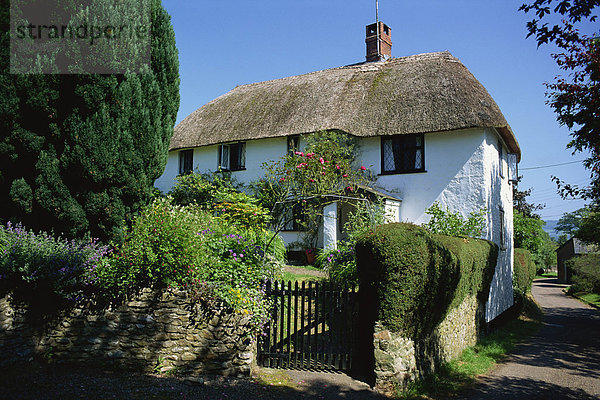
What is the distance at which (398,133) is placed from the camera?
1462 cm

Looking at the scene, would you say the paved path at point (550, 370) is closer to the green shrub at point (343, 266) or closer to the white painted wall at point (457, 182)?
the white painted wall at point (457, 182)

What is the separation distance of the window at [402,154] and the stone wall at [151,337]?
9.67 m

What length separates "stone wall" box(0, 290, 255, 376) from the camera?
277 inches

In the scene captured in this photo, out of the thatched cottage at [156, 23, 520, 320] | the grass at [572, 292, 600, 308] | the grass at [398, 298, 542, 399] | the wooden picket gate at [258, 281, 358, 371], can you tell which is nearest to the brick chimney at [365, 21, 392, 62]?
the thatched cottage at [156, 23, 520, 320]

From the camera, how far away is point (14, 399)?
533cm

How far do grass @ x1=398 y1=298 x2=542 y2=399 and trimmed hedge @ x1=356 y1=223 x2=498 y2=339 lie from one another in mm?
852

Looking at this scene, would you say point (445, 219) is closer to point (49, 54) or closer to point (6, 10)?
point (49, 54)

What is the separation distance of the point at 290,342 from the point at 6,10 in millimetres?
7741

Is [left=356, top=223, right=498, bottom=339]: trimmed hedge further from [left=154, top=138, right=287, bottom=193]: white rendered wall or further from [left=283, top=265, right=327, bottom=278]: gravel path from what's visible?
[left=154, top=138, right=287, bottom=193]: white rendered wall

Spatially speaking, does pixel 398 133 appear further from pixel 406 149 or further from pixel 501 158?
pixel 501 158

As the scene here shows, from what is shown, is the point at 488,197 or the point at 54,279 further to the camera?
the point at 488,197

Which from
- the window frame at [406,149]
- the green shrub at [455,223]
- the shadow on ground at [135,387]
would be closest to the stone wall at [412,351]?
the shadow on ground at [135,387]

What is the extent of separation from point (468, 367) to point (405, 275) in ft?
12.4

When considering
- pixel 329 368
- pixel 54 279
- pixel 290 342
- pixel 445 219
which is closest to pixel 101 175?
pixel 54 279
